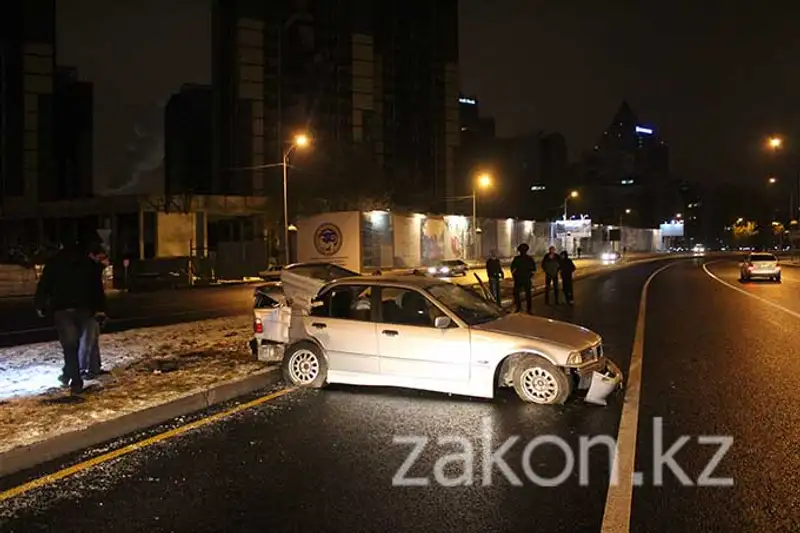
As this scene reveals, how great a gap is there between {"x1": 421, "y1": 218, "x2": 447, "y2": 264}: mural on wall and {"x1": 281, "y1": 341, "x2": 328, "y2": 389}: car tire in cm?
3501

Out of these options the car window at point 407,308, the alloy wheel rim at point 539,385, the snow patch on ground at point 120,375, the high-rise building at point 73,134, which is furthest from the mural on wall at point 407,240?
the high-rise building at point 73,134

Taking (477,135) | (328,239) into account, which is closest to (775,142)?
(328,239)

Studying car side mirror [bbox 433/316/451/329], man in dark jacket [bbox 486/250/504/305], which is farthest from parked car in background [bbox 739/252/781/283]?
car side mirror [bbox 433/316/451/329]

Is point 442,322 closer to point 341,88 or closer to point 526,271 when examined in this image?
point 526,271

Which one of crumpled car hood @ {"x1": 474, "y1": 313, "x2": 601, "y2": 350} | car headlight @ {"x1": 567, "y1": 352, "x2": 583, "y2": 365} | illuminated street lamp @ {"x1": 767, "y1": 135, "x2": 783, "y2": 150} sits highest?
illuminated street lamp @ {"x1": 767, "y1": 135, "x2": 783, "y2": 150}

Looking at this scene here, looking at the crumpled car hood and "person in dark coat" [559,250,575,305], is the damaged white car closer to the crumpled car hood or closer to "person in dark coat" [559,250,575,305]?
the crumpled car hood

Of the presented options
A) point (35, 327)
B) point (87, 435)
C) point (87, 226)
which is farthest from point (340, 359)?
point (87, 226)

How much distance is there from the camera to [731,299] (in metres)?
22.8

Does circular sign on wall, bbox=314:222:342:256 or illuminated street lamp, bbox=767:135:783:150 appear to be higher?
illuminated street lamp, bbox=767:135:783:150

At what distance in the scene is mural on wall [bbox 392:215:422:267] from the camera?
41.3 metres

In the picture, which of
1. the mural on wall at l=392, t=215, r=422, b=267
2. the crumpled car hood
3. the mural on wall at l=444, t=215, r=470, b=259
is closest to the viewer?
the crumpled car hood

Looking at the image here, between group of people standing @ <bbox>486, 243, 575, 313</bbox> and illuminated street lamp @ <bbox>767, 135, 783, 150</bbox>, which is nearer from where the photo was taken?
group of people standing @ <bbox>486, 243, 575, 313</bbox>

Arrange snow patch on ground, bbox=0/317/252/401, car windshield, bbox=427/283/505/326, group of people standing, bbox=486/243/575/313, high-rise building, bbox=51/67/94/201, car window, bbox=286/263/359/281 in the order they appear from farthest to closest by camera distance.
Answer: high-rise building, bbox=51/67/94/201
group of people standing, bbox=486/243/575/313
car window, bbox=286/263/359/281
snow patch on ground, bbox=0/317/252/401
car windshield, bbox=427/283/505/326

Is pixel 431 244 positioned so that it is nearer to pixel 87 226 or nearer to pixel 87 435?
pixel 87 226
